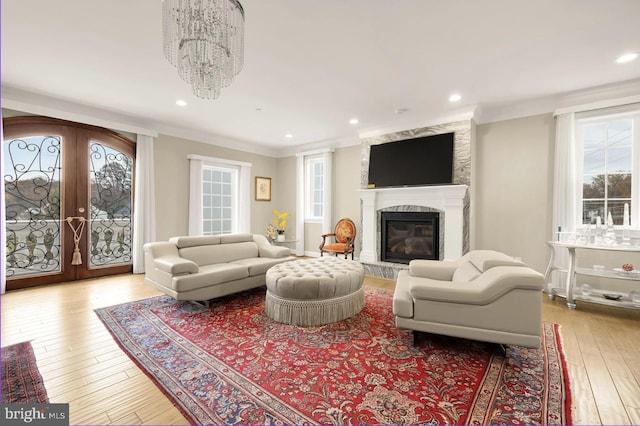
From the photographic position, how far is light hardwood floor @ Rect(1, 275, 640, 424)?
62.1 inches

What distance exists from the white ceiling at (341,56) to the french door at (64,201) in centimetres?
46

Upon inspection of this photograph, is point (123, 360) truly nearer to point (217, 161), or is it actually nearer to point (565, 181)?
point (217, 161)

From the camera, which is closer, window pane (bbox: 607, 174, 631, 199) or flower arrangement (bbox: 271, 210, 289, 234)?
window pane (bbox: 607, 174, 631, 199)

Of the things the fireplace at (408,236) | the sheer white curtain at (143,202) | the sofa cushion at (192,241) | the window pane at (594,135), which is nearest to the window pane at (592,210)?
the window pane at (594,135)

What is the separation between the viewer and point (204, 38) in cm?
215

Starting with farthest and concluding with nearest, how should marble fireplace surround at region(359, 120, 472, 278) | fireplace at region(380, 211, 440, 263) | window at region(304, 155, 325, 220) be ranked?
window at region(304, 155, 325, 220) → fireplace at region(380, 211, 440, 263) → marble fireplace surround at region(359, 120, 472, 278)

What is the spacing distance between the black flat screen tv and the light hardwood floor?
228cm

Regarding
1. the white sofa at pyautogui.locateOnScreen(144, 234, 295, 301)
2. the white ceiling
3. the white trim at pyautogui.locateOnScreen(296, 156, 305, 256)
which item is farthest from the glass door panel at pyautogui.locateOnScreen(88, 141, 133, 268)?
the white trim at pyautogui.locateOnScreen(296, 156, 305, 256)

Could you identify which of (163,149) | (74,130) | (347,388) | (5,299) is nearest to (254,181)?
(163,149)

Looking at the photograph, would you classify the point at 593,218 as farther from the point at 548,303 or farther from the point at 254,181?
the point at 254,181

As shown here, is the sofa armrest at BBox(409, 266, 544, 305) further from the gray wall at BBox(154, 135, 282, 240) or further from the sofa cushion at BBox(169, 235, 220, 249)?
the gray wall at BBox(154, 135, 282, 240)

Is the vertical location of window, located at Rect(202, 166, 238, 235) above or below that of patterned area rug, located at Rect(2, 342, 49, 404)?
above

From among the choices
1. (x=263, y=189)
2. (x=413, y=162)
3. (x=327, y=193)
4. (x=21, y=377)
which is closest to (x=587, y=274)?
(x=413, y=162)

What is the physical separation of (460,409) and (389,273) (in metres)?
3.22
